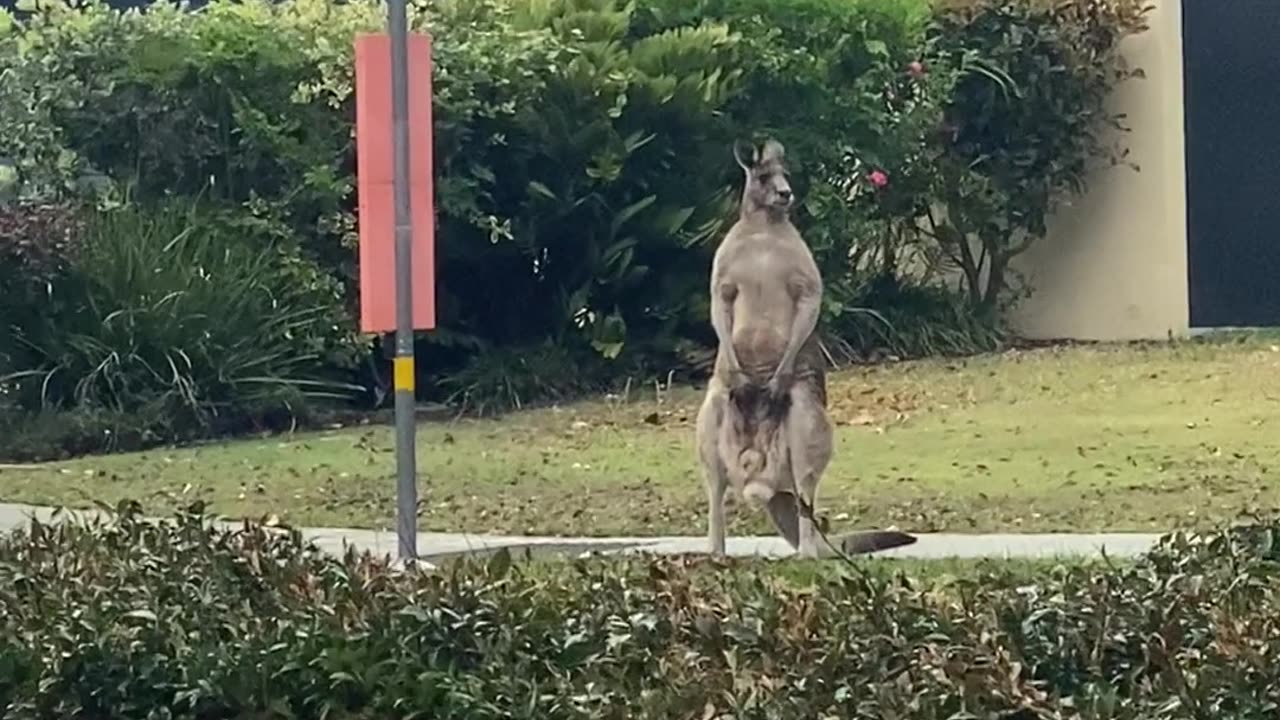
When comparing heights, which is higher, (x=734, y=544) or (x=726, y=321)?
(x=726, y=321)

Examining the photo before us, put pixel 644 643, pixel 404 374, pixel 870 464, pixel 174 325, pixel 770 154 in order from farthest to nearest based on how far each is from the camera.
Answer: pixel 174 325 < pixel 870 464 < pixel 770 154 < pixel 404 374 < pixel 644 643

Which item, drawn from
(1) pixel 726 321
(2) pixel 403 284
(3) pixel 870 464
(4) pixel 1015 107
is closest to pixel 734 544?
(1) pixel 726 321

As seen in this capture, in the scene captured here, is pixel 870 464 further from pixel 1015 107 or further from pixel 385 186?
pixel 1015 107

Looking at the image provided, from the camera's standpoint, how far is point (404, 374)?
973cm

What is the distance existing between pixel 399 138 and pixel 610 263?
9.51m

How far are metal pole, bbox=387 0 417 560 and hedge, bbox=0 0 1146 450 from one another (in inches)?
277

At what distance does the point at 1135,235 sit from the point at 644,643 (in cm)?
1578

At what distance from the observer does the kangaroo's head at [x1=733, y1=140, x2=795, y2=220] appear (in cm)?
1032

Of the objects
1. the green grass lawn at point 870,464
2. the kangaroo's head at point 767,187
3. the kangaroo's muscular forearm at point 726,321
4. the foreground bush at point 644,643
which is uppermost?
the kangaroo's head at point 767,187

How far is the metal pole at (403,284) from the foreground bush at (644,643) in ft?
5.54

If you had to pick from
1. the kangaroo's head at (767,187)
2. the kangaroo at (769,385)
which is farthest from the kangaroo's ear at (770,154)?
the kangaroo at (769,385)

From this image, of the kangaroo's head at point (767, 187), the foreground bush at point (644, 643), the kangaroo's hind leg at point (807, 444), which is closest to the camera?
the foreground bush at point (644, 643)

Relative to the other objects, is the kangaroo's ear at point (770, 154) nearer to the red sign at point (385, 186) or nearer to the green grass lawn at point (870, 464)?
the red sign at point (385, 186)

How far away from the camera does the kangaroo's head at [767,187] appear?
33.9ft
